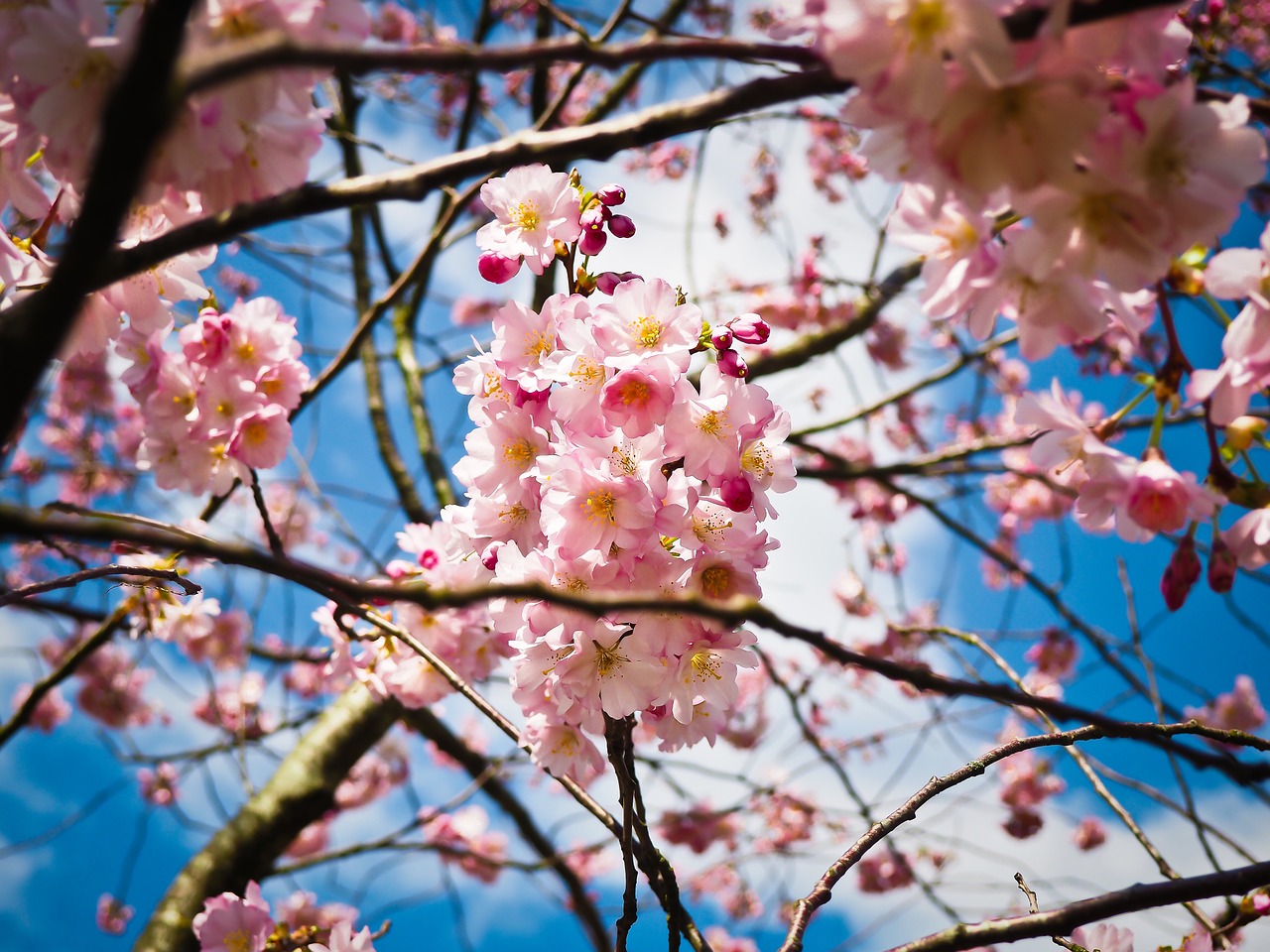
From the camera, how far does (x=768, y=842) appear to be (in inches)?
232

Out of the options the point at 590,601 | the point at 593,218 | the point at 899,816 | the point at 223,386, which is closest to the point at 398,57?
the point at 590,601

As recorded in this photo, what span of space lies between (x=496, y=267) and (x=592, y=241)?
15 cm

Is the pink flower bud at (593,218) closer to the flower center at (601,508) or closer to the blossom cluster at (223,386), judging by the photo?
the flower center at (601,508)

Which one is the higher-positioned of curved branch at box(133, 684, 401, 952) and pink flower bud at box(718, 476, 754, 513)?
curved branch at box(133, 684, 401, 952)

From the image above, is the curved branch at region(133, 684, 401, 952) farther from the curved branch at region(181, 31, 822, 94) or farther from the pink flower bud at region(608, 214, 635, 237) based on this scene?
the curved branch at region(181, 31, 822, 94)

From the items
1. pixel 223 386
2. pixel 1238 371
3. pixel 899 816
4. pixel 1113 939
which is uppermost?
pixel 223 386

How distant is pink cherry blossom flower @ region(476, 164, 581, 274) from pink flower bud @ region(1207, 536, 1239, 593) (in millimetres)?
924

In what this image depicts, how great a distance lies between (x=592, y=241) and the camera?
112cm

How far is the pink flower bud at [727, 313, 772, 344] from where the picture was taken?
106 centimetres

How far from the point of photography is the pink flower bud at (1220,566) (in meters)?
0.91

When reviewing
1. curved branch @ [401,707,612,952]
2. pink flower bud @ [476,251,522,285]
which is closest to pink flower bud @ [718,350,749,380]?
pink flower bud @ [476,251,522,285]

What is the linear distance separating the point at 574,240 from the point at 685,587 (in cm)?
53

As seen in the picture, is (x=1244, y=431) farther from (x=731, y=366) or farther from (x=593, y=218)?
(x=593, y=218)

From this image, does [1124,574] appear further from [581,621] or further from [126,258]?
[126,258]
